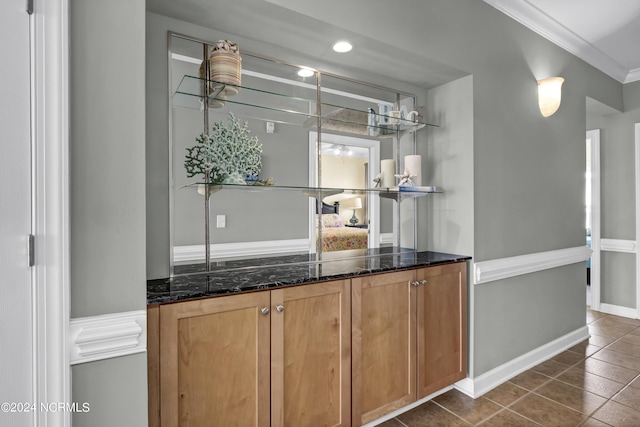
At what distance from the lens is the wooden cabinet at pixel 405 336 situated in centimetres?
193

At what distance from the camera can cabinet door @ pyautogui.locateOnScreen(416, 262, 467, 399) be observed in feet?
7.20

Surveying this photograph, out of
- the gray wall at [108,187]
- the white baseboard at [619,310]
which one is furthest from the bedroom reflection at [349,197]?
the white baseboard at [619,310]

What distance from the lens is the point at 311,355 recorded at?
5.70 feet

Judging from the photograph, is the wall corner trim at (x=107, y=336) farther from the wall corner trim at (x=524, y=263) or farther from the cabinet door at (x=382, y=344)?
the wall corner trim at (x=524, y=263)

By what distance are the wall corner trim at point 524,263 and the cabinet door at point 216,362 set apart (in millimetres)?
1603

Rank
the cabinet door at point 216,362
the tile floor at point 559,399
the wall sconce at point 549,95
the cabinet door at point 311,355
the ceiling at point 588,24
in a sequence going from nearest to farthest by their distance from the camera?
the cabinet door at point 216,362, the cabinet door at point 311,355, the tile floor at point 559,399, the ceiling at point 588,24, the wall sconce at point 549,95

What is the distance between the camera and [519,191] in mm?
2758

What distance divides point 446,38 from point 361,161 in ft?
3.05

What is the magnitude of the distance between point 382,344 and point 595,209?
3872 mm

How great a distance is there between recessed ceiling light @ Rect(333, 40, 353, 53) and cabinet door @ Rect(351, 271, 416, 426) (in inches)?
51.0

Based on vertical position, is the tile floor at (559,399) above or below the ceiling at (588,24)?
below

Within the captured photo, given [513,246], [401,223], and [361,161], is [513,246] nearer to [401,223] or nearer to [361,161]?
[401,223]
